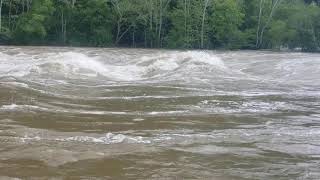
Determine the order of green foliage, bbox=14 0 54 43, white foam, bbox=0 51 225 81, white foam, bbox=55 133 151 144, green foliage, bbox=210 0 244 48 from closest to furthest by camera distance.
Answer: white foam, bbox=55 133 151 144 < white foam, bbox=0 51 225 81 < green foliage, bbox=14 0 54 43 < green foliage, bbox=210 0 244 48

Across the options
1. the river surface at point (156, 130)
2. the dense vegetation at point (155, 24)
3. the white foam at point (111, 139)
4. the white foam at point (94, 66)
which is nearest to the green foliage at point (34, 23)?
the dense vegetation at point (155, 24)

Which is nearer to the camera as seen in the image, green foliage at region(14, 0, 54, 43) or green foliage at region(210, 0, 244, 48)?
green foliage at region(14, 0, 54, 43)

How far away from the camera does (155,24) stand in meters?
54.8

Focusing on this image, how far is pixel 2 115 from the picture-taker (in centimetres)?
946

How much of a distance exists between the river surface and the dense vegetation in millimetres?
33222

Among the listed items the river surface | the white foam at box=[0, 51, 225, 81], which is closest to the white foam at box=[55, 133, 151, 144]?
the river surface

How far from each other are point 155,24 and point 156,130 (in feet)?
153

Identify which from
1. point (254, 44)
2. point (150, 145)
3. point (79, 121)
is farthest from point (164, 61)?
point (254, 44)

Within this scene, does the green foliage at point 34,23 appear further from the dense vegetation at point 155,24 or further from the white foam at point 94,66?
the white foam at point 94,66

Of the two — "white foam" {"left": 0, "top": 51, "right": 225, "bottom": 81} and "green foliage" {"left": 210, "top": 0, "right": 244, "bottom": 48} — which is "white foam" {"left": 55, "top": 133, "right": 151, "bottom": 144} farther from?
"green foliage" {"left": 210, "top": 0, "right": 244, "bottom": 48}

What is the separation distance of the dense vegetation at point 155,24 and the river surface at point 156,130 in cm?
3322

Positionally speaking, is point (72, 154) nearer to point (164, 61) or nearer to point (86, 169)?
point (86, 169)

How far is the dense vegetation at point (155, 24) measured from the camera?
50178mm

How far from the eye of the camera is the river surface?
632 centimetres
